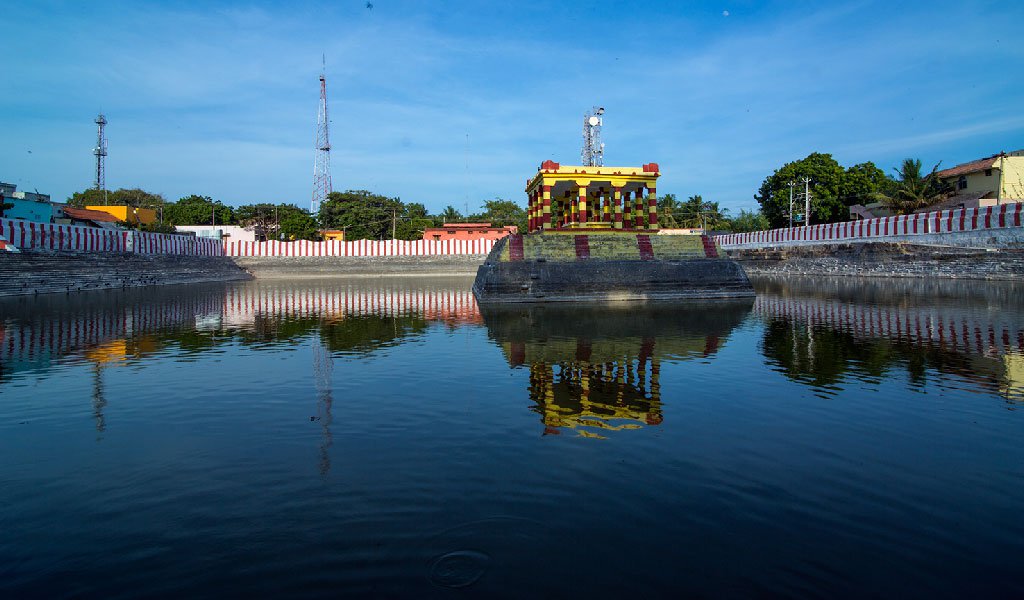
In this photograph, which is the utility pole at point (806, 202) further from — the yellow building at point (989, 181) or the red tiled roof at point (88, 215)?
the red tiled roof at point (88, 215)

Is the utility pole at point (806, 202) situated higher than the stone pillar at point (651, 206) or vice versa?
the utility pole at point (806, 202)

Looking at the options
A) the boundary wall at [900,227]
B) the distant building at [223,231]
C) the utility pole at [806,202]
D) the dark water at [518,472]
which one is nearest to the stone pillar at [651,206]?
the dark water at [518,472]

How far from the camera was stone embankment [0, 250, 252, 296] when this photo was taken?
2462cm

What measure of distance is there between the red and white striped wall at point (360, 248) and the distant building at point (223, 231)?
53.0ft

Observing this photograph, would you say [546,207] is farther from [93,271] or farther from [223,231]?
[223,231]

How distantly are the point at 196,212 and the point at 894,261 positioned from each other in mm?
78717

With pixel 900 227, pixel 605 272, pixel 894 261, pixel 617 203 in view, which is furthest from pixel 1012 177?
pixel 605 272

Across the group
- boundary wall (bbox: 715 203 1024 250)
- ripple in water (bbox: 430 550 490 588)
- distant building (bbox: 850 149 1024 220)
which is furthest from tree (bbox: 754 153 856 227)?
ripple in water (bbox: 430 550 490 588)

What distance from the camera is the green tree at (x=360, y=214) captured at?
72438 millimetres

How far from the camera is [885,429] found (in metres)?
5.91

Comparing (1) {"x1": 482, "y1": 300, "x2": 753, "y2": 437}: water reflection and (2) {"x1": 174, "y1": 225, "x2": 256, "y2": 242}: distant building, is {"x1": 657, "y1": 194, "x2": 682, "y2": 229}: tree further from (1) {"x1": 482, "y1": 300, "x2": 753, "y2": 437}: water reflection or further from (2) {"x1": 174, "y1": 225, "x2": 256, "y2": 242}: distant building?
(1) {"x1": 482, "y1": 300, "x2": 753, "y2": 437}: water reflection

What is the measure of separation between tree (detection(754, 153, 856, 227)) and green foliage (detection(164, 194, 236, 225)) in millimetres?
69512

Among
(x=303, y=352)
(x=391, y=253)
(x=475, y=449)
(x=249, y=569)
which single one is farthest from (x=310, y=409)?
(x=391, y=253)

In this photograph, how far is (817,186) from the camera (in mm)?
55406
